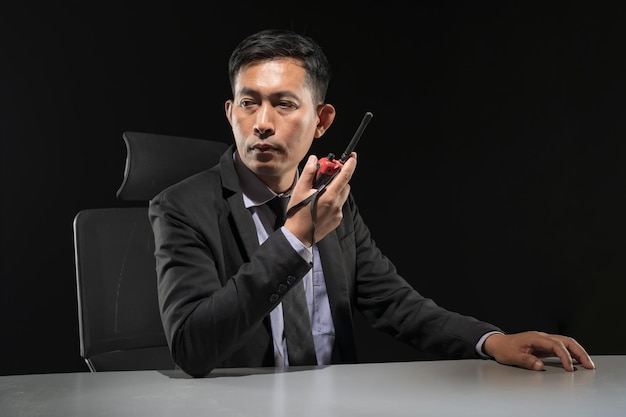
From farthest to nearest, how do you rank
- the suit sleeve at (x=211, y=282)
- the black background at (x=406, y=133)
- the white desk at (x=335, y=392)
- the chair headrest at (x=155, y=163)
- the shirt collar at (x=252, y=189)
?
1. the black background at (x=406, y=133)
2. the chair headrest at (x=155, y=163)
3. the shirt collar at (x=252, y=189)
4. the suit sleeve at (x=211, y=282)
5. the white desk at (x=335, y=392)

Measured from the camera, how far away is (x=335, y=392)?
1.09 meters

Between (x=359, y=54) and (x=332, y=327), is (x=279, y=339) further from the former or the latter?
(x=359, y=54)

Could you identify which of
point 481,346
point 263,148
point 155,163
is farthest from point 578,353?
point 155,163

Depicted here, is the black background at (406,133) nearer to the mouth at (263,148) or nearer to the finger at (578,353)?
the mouth at (263,148)

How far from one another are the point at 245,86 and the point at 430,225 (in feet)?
4.88

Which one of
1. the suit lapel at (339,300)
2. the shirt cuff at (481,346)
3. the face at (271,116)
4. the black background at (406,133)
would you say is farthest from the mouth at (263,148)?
the black background at (406,133)

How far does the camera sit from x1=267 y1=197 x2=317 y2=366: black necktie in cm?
148

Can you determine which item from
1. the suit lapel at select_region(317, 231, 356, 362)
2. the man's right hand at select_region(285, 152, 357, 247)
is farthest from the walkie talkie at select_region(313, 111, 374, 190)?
the suit lapel at select_region(317, 231, 356, 362)

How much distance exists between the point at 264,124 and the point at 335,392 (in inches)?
24.0

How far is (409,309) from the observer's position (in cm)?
169

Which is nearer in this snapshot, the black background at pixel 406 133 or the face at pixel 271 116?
the face at pixel 271 116

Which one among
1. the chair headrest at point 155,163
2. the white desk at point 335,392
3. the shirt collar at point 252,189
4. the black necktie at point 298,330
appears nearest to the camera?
the white desk at point 335,392

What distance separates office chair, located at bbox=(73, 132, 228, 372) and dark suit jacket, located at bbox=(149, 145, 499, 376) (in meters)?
0.29

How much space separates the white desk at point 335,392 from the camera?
0.98 metres
